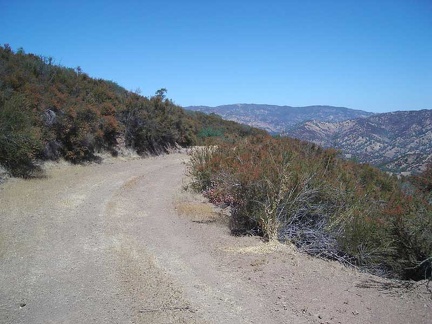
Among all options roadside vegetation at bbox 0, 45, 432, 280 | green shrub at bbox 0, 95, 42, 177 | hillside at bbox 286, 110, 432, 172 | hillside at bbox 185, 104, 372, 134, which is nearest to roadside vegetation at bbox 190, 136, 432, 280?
roadside vegetation at bbox 0, 45, 432, 280

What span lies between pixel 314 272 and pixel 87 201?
6.84 m

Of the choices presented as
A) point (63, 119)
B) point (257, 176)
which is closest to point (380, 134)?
point (63, 119)

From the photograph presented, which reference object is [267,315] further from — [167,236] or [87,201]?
[87,201]

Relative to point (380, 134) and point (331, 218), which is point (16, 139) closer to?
point (331, 218)

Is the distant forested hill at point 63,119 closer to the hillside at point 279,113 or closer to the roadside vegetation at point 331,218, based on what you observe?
the roadside vegetation at point 331,218

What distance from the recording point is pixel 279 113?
164m

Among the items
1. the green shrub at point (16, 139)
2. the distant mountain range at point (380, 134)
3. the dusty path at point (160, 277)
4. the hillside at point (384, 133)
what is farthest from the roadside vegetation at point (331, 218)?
the hillside at point (384, 133)

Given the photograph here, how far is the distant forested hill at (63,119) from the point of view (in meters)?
11.3

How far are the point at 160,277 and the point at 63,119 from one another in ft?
37.1

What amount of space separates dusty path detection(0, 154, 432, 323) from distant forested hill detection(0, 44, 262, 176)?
2837mm

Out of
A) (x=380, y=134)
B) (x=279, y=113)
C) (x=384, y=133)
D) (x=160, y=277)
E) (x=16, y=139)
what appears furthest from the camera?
(x=279, y=113)

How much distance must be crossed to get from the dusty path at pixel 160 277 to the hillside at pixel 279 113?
131617 millimetres

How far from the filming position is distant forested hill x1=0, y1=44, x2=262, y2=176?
445 inches

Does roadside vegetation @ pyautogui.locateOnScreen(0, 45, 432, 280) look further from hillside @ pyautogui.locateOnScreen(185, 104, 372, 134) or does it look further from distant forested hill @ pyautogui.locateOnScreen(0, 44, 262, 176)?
hillside @ pyautogui.locateOnScreen(185, 104, 372, 134)
